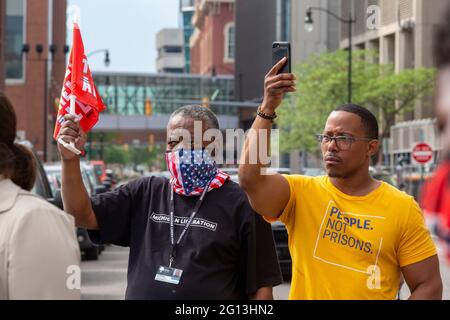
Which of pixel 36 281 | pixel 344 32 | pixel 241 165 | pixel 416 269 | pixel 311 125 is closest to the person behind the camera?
pixel 36 281

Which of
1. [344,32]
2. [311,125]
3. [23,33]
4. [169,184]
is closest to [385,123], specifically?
[311,125]

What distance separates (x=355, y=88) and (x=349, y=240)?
6068 centimetres

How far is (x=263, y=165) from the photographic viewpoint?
4.36 meters

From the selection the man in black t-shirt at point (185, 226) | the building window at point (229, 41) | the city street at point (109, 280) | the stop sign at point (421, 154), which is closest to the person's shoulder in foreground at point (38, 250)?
the man in black t-shirt at point (185, 226)

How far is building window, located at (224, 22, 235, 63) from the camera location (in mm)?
161125

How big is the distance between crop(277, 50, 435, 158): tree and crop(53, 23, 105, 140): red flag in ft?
192

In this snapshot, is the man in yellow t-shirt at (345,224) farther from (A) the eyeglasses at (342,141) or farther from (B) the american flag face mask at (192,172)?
(B) the american flag face mask at (192,172)

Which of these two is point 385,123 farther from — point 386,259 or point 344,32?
point 386,259

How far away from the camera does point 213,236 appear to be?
4.70 meters

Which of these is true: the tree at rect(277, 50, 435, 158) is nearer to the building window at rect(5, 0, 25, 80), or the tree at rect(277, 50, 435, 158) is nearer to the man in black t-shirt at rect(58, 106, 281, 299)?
the building window at rect(5, 0, 25, 80)

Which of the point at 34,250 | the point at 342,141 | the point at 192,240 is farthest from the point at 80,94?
the point at 34,250

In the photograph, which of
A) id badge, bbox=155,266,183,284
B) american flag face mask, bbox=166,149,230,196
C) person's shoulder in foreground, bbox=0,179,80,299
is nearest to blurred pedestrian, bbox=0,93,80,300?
person's shoulder in foreground, bbox=0,179,80,299
